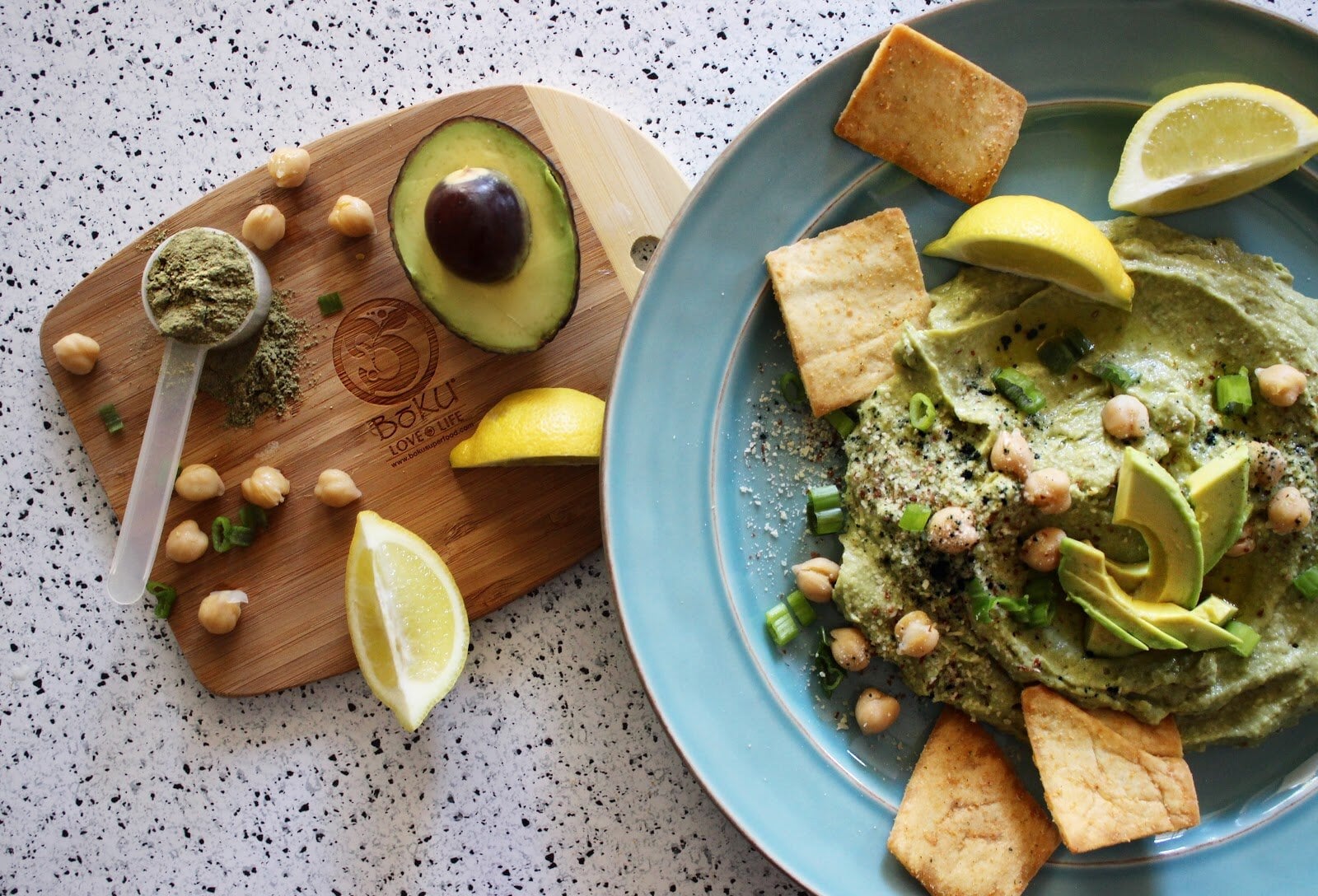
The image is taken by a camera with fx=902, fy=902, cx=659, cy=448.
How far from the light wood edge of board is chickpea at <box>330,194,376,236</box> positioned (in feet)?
1.37

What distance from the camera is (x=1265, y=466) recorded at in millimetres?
1668

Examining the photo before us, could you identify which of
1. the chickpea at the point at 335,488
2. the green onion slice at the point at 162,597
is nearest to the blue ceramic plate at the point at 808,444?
the chickpea at the point at 335,488

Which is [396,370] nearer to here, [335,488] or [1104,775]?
[335,488]

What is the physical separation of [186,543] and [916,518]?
1.49 metres

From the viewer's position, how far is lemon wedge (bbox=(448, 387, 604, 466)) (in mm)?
1787

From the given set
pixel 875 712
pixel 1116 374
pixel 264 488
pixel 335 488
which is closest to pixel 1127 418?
pixel 1116 374

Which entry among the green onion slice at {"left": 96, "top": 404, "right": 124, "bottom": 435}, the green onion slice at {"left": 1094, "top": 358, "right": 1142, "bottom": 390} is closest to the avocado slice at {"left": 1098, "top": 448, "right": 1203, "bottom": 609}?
the green onion slice at {"left": 1094, "top": 358, "right": 1142, "bottom": 390}

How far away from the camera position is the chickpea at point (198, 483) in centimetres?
188

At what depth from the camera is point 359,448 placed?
192 centimetres

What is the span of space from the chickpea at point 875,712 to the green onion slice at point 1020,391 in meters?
0.63

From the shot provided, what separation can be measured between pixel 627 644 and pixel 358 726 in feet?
2.21

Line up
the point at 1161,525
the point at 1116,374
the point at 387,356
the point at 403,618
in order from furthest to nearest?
the point at 387,356 → the point at 403,618 → the point at 1116,374 → the point at 1161,525

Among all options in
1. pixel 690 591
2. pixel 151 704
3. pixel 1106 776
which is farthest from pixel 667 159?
pixel 151 704

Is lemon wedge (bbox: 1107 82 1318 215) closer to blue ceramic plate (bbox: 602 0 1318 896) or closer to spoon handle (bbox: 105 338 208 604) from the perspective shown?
blue ceramic plate (bbox: 602 0 1318 896)
